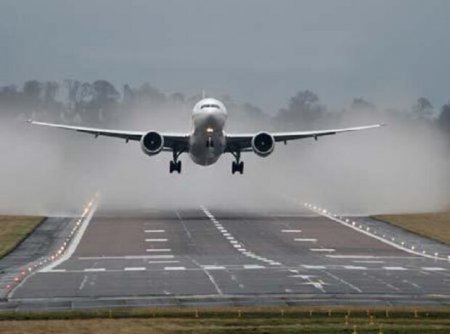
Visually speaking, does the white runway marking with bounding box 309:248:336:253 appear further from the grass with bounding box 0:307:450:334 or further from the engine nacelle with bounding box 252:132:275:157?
the grass with bounding box 0:307:450:334

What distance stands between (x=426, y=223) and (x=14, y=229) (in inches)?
1175

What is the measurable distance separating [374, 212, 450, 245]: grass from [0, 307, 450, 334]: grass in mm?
35495

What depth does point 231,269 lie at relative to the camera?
2549 inches

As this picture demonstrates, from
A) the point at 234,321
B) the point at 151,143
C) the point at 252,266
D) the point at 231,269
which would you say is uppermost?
the point at 151,143

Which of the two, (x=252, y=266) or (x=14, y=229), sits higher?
(x=14, y=229)

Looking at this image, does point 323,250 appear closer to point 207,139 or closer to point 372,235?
point 372,235

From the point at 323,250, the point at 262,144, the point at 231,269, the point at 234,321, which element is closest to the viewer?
the point at 234,321

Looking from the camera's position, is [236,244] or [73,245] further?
[236,244]

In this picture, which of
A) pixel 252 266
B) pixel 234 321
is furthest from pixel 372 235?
pixel 234 321

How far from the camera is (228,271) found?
63.7 m

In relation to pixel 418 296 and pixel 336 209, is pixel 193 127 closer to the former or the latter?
pixel 336 209

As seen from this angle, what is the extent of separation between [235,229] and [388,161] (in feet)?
162

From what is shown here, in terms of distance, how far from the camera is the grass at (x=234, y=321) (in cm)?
4375

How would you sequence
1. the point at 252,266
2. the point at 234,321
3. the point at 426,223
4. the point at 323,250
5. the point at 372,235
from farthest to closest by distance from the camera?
the point at 426,223, the point at 372,235, the point at 323,250, the point at 252,266, the point at 234,321
